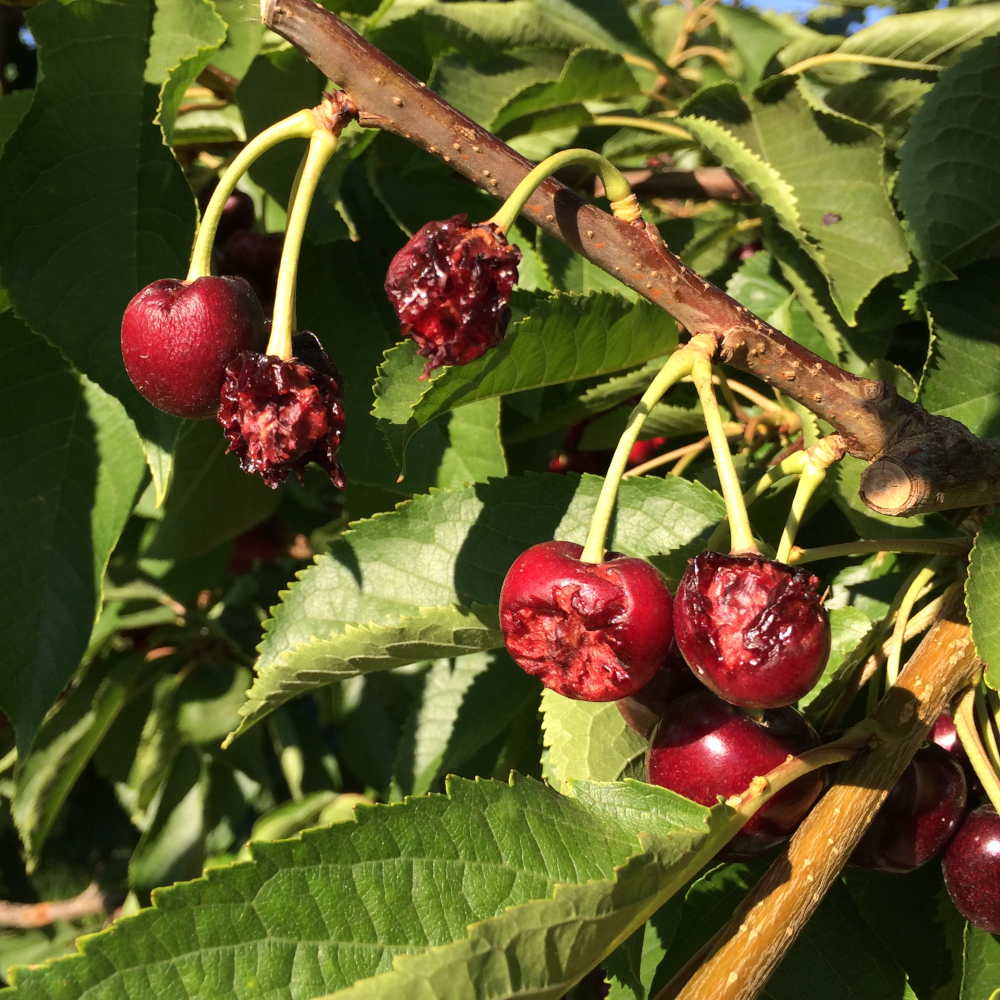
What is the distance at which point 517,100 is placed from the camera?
1.59m

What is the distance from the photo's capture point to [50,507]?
4.77 feet

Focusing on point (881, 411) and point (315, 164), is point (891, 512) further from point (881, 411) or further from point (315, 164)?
point (315, 164)

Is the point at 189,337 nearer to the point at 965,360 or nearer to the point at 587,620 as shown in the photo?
the point at 587,620

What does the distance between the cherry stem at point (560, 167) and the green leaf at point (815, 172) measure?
1.83 feet

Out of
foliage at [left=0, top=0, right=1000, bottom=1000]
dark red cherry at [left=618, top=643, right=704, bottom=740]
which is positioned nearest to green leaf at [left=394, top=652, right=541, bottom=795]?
foliage at [left=0, top=0, right=1000, bottom=1000]

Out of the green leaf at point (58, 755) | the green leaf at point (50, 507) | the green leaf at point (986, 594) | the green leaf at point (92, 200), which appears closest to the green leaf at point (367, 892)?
the green leaf at point (986, 594)

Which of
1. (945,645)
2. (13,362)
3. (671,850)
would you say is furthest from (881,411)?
(13,362)

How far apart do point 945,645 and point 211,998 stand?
2.58 ft

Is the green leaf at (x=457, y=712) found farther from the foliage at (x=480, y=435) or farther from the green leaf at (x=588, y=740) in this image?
the green leaf at (x=588, y=740)

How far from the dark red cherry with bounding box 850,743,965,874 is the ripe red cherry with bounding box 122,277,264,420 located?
808 millimetres

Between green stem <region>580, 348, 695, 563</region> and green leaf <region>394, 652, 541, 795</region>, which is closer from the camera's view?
green stem <region>580, 348, 695, 563</region>

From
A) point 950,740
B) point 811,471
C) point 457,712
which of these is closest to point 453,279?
point 811,471

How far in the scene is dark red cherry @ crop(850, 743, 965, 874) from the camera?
1.03m

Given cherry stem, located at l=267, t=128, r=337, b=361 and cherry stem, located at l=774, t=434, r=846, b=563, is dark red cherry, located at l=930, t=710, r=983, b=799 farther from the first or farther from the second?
cherry stem, located at l=267, t=128, r=337, b=361
